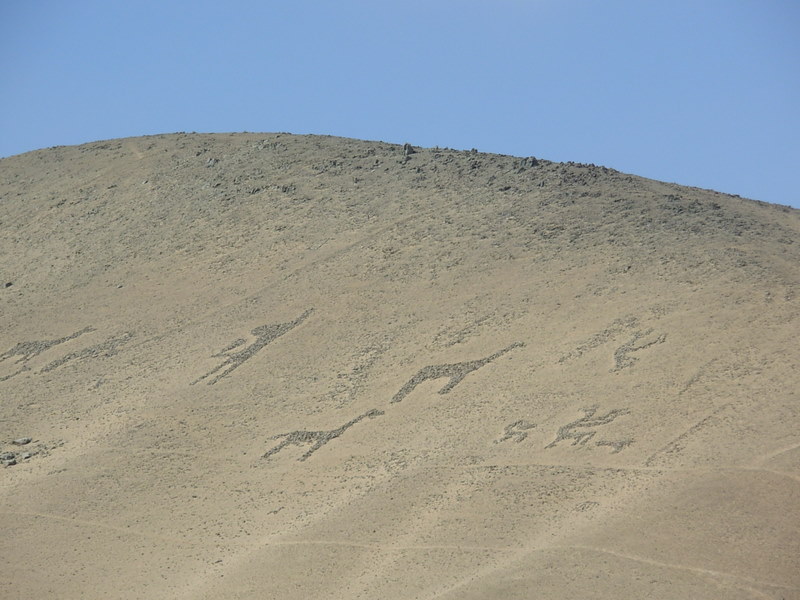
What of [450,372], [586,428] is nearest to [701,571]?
[586,428]

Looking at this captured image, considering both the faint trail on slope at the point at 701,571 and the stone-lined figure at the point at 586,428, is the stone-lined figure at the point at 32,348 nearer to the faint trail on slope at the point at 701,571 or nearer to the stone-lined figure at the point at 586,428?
the stone-lined figure at the point at 586,428

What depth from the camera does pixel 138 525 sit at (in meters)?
25.7

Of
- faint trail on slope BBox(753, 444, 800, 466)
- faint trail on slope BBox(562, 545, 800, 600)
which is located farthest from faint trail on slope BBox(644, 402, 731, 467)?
faint trail on slope BBox(562, 545, 800, 600)

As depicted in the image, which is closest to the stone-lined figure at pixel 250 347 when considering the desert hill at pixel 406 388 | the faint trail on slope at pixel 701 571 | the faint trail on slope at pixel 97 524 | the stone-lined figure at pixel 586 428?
the desert hill at pixel 406 388

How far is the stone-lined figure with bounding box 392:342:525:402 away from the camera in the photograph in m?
28.6

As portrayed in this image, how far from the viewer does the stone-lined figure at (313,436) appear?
2752cm

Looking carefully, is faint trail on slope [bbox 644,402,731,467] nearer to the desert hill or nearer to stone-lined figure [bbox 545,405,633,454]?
the desert hill

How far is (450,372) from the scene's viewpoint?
1144 inches

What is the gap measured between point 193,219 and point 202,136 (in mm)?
8457

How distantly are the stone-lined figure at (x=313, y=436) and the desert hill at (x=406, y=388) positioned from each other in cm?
7

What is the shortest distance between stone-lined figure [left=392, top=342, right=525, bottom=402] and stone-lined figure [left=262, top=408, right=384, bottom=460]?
36.5 inches

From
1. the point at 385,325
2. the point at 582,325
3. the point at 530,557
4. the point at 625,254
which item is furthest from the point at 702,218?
the point at 530,557

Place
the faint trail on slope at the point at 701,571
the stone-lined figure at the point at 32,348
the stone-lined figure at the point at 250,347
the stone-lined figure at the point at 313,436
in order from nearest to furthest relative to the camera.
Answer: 1. the faint trail on slope at the point at 701,571
2. the stone-lined figure at the point at 313,436
3. the stone-lined figure at the point at 250,347
4. the stone-lined figure at the point at 32,348

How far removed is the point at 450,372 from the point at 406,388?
1.15 metres
